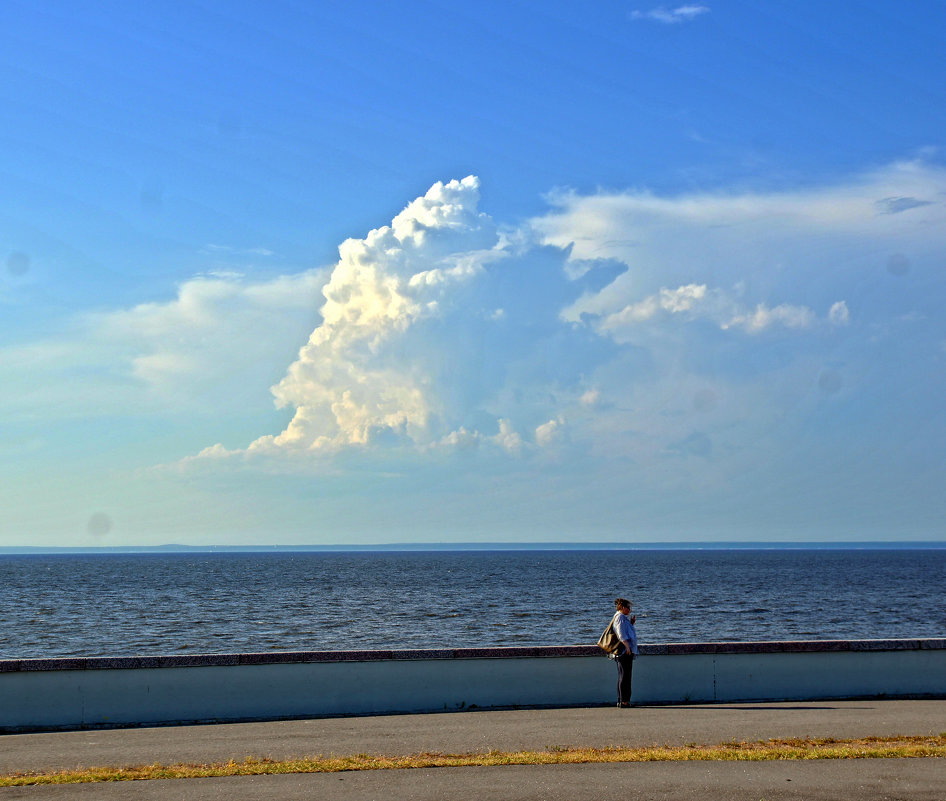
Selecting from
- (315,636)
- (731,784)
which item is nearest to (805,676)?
(731,784)

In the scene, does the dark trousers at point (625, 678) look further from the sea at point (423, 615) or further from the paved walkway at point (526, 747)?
the sea at point (423, 615)

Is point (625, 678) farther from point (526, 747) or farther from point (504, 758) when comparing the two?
point (504, 758)

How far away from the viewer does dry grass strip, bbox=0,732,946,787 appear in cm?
977

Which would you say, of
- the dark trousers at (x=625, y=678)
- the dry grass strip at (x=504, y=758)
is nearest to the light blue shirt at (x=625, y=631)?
the dark trousers at (x=625, y=678)

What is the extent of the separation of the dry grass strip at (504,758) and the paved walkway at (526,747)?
0.82 feet

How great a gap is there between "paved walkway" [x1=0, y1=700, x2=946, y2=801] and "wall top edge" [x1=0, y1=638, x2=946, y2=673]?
0.82 m

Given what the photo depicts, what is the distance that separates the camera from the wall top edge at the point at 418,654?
13.4m

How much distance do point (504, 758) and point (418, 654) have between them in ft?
12.8

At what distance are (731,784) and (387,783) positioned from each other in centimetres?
308

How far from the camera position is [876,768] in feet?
31.9

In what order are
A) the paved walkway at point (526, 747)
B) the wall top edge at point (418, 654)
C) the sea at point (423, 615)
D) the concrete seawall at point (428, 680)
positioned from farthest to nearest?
the sea at point (423, 615), the wall top edge at point (418, 654), the concrete seawall at point (428, 680), the paved walkway at point (526, 747)

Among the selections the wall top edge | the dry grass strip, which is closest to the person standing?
the wall top edge

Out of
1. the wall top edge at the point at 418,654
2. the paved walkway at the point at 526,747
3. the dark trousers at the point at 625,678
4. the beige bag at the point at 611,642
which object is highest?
the beige bag at the point at 611,642

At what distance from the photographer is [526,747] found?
11.1m
